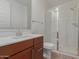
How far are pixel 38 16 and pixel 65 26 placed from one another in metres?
0.88

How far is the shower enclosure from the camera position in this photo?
3765mm

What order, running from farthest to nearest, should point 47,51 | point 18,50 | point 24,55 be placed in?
point 47,51 → point 24,55 → point 18,50

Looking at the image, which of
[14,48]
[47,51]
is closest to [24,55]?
[14,48]

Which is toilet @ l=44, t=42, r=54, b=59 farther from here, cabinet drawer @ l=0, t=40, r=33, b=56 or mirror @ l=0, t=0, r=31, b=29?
cabinet drawer @ l=0, t=40, r=33, b=56

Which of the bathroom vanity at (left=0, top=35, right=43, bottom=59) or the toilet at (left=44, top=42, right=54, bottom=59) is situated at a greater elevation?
the bathroom vanity at (left=0, top=35, right=43, bottom=59)

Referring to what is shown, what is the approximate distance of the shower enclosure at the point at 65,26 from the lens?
148 inches

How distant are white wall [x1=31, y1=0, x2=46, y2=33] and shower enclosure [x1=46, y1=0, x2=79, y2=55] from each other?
30 centimetres

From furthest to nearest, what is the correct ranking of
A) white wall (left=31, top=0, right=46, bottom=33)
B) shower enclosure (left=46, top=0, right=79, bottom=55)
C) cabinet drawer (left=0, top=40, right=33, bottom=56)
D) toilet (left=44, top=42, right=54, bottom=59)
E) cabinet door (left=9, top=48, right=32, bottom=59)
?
shower enclosure (left=46, top=0, right=79, bottom=55) < toilet (left=44, top=42, right=54, bottom=59) < white wall (left=31, top=0, right=46, bottom=33) < cabinet door (left=9, top=48, right=32, bottom=59) < cabinet drawer (left=0, top=40, right=33, bottom=56)

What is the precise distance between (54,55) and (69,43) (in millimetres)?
594

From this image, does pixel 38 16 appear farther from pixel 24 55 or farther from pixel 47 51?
pixel 24 55

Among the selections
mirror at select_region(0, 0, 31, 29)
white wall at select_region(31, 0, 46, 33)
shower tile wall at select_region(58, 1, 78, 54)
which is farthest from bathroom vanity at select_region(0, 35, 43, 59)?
shower tile wall at select_region(58, 1, 78, 54)

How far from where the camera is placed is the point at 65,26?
3.93 meters

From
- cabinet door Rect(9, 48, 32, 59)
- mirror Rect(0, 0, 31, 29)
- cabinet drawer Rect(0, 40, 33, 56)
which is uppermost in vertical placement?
mirror Rect(0, 0, 31, 29)

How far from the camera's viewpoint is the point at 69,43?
154 inches
